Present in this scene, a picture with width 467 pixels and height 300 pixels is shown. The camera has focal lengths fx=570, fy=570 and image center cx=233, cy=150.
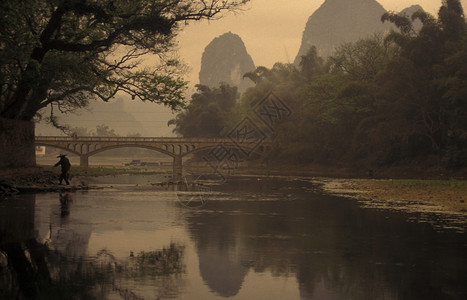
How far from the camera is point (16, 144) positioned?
38.4m

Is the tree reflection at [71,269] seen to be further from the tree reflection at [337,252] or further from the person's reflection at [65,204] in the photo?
the person's reflection at [65,204]

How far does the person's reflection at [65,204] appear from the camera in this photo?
855 inches

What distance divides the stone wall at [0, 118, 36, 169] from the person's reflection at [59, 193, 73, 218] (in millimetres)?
7530

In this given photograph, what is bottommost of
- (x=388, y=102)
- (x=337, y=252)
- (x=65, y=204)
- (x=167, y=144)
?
(x=337, y=252)

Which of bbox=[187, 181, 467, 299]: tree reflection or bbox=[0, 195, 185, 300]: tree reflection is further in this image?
bbox=[187, 181, 467, 299]: tree reflection

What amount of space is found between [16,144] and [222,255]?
28542 millimetres

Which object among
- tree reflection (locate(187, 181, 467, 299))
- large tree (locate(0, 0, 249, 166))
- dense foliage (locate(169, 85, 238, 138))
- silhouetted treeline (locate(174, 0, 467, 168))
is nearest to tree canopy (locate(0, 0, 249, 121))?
large tree (locate(0, 0, 249, 166))

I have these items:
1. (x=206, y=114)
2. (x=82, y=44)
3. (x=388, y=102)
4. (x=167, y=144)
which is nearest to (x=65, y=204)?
(x=82, y=44)

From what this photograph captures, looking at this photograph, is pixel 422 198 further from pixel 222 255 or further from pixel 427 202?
pixel 222 255

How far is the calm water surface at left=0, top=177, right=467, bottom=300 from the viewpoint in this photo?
10273 mm

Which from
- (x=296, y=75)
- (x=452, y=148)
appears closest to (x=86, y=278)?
(x=452, y=148)

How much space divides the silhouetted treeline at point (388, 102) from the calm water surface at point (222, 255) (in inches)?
2002

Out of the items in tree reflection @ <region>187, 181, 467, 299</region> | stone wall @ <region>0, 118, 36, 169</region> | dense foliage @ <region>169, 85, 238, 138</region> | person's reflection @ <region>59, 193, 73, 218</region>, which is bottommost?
tree reflection @ <region>187, 181, 467, 299</region>

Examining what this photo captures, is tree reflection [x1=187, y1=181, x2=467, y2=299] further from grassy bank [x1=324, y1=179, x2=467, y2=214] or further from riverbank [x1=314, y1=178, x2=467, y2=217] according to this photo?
grassy bank [x1=324, y1=179, x2=467, y2=214]
